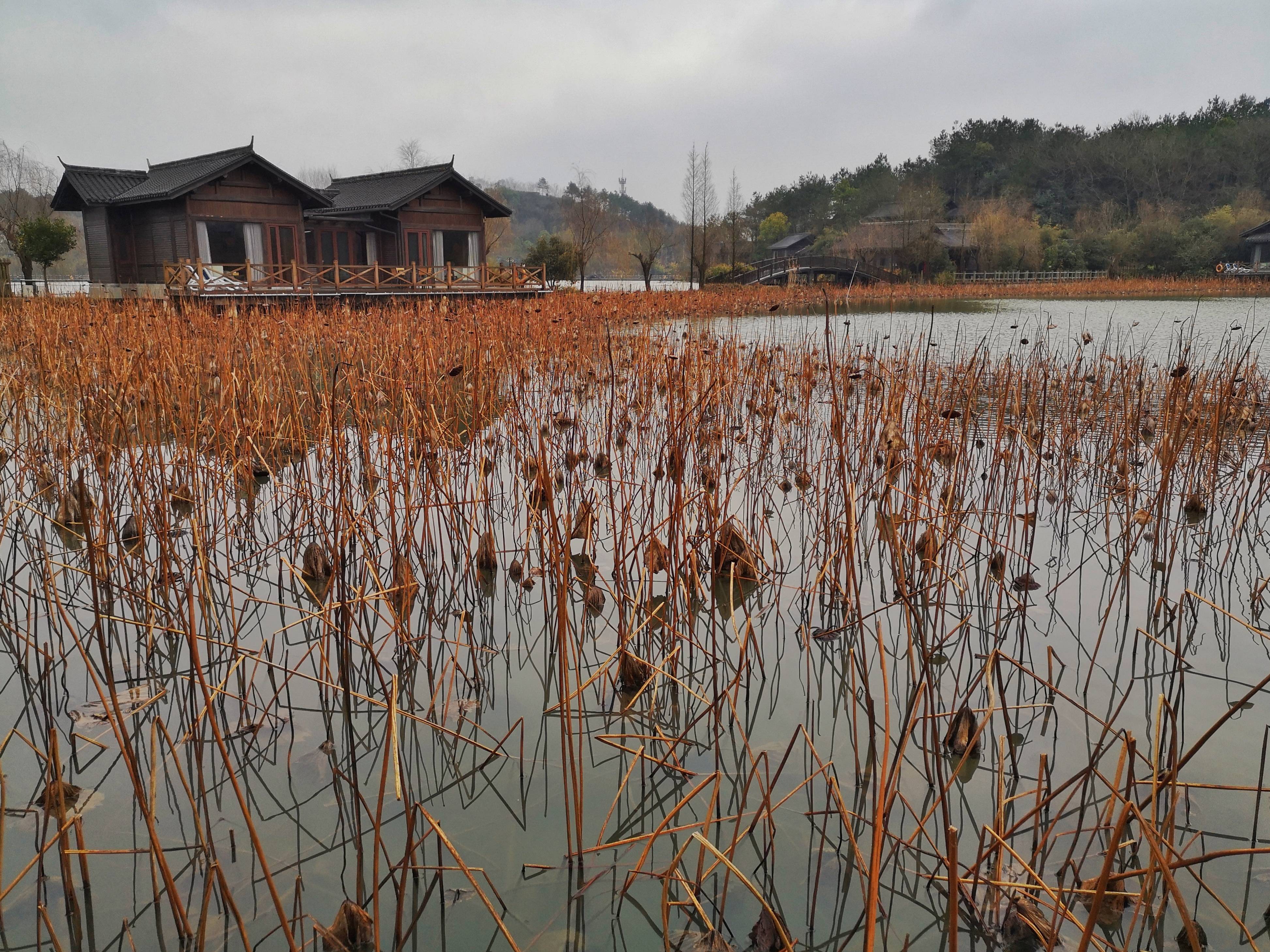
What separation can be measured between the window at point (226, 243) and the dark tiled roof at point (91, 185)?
2327mm

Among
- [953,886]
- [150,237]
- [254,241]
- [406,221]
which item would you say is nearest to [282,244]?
[254,241]

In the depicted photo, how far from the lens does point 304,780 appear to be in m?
1.80

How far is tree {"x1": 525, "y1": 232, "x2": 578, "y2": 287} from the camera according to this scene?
24375mm

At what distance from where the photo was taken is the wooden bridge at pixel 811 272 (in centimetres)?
3078

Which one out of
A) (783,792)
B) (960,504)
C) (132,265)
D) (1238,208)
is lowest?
(783,792)

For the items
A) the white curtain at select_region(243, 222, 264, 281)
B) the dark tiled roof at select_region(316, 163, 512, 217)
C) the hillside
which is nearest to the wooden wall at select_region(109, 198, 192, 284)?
the white curtain at select_region(243, 222, 264, 281)

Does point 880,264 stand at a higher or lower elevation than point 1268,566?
higher

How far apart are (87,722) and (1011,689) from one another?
2333 millimetres

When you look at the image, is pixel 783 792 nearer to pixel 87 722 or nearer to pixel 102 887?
pixel 102 887

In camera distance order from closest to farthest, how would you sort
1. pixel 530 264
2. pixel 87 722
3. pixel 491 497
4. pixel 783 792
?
pixel 783 792 → pixel 87 722 → pixel 491 497 → pixel 530 264

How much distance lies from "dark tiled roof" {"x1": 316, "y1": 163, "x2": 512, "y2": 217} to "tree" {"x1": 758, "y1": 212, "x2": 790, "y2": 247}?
34.4 m

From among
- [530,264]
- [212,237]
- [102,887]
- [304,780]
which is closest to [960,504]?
[304,780]

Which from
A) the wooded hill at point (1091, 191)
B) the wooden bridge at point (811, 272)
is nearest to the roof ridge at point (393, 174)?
the wooden bridge at point (811, 272)

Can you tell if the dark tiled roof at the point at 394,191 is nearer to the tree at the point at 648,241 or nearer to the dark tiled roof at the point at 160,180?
the dark tiled roof at the point at 160,180
